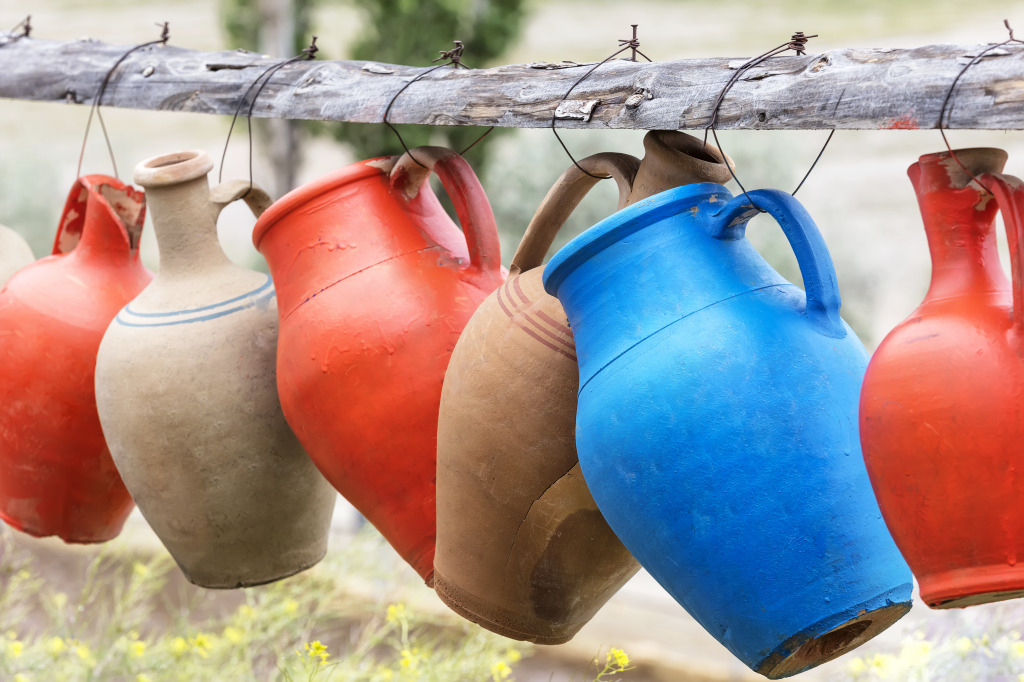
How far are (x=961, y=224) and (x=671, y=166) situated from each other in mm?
301

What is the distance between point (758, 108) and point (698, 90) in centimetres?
7

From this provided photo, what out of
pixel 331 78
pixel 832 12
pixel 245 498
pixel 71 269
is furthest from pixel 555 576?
pixel 832 12

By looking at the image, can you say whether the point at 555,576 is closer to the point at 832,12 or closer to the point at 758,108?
the point at 758,108

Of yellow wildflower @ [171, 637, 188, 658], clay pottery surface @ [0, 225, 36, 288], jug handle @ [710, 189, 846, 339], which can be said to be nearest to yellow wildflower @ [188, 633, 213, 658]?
yellow wildflower @ [171, 637, 188, 658]

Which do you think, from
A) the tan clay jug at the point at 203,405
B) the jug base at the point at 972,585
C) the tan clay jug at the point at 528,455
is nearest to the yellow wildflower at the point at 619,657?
the tan clay jug at the point at 528,455

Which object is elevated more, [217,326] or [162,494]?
[217,326]

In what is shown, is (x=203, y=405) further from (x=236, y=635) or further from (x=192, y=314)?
(x=236, y=635)

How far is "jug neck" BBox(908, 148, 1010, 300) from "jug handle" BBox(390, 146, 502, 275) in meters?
0.48

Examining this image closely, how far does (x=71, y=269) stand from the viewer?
5.03 ft

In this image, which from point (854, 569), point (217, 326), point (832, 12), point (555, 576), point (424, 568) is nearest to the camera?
point (854, 569)

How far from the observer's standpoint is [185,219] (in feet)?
4.63

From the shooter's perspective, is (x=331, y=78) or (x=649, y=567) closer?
(x=649, y=567)

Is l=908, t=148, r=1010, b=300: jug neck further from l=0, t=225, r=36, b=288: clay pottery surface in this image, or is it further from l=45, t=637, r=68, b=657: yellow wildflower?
l=45, t=637, r=68, b=657: yellow wildflower

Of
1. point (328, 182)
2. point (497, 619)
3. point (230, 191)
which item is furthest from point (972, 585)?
point (230, 191)
